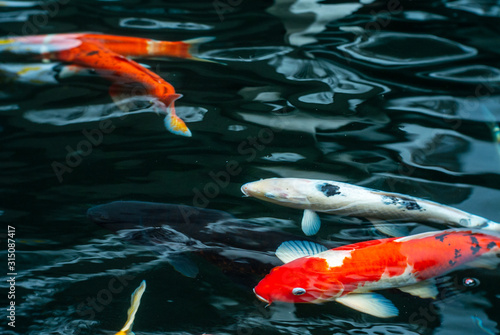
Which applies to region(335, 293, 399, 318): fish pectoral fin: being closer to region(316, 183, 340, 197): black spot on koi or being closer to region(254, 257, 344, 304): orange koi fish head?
region(254, 257, 344, 304): orange koi fish head

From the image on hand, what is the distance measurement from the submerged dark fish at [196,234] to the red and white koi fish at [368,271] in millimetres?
223

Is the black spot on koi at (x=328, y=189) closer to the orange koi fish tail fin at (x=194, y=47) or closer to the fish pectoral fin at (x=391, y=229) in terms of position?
the fish pectoral fin at (x=391, y=229)

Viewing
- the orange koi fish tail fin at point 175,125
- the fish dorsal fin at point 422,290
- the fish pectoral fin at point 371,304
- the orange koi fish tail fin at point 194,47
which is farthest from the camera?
the orange koi fish tail fin at point 194,47

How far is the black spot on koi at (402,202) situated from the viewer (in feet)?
11.4

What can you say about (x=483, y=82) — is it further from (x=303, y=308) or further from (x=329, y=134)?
(x=303, y=308)

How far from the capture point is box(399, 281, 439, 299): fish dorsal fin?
2973 millimetres

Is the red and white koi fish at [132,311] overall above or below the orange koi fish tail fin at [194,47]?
below

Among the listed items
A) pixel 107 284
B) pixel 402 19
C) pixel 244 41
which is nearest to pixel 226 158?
pixel 107 284

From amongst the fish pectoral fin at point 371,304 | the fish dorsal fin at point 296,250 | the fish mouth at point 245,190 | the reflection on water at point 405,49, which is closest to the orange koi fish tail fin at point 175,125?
the fish mouth at point 245,190

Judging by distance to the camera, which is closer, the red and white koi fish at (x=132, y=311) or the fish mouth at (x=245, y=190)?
the red and white koi fish at (x=132, y=311)

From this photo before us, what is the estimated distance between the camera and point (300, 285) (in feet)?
9.43

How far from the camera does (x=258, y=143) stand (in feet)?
14.2

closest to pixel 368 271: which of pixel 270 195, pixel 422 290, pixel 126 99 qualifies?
pixel 422 290

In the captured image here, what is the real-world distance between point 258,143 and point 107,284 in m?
1.80
